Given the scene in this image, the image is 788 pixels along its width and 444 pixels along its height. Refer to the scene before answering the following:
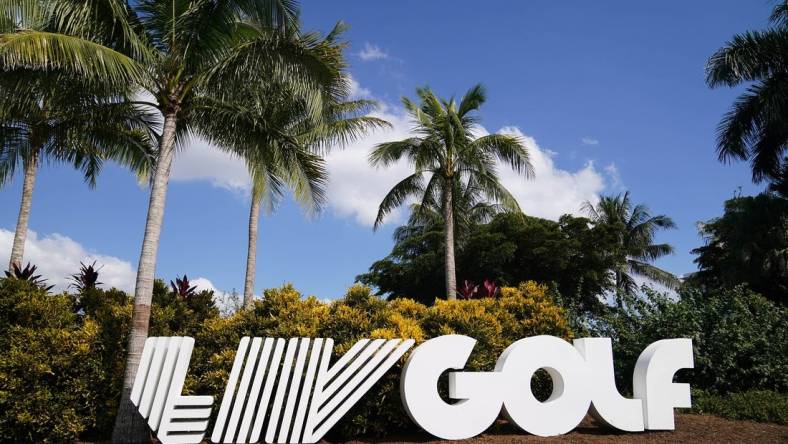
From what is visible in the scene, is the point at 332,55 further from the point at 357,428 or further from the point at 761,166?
the point at 761,166

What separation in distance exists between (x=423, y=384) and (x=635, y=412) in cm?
335

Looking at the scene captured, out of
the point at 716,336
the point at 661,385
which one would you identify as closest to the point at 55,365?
the point at 661,385

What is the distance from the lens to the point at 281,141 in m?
10.8

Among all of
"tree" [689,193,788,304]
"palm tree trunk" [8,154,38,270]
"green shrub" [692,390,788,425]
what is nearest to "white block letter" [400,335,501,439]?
"green shrub" [692,390,788,425]

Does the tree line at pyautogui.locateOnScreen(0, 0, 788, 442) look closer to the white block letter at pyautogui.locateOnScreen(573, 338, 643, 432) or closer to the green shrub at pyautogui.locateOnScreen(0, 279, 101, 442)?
the green shrub at pyautogui.locateOnScreen(0, 279, 101, 442)

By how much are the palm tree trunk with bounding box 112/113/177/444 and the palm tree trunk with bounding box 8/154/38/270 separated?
7397mm

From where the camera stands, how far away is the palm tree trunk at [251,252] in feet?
52.6

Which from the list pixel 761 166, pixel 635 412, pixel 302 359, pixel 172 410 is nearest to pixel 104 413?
pixel 172 410

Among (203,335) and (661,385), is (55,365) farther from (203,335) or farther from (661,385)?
(661,385)

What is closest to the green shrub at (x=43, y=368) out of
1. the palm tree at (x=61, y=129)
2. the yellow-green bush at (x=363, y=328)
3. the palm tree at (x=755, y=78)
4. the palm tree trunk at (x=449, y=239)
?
the yellow-green bush at (x=363, y=328)

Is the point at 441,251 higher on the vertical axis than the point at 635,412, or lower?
higher

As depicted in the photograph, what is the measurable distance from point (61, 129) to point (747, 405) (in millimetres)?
14111

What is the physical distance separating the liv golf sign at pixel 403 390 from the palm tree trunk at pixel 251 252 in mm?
8150

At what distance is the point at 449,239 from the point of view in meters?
17.2
